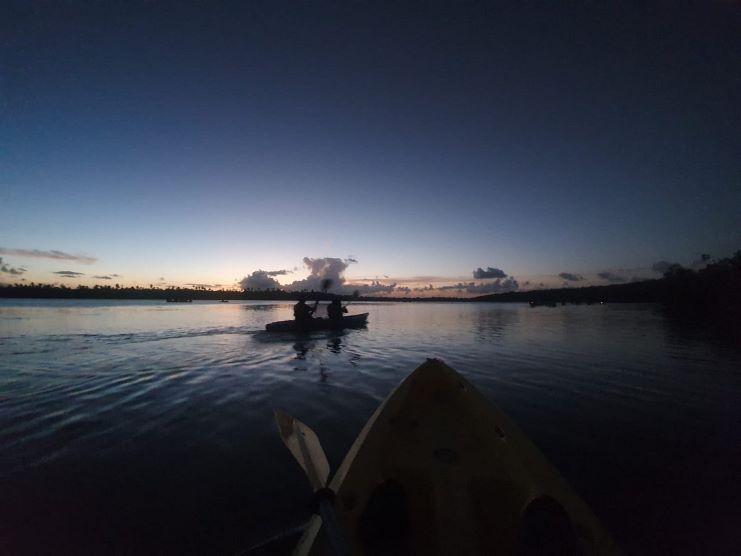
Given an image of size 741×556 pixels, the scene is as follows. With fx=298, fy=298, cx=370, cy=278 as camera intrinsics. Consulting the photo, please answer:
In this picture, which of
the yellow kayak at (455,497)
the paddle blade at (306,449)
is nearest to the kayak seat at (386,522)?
the yellow kayak at (455,497)

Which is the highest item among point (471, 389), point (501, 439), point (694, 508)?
point (471, 389)

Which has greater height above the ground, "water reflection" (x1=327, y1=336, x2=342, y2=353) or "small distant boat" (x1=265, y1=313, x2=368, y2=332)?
"small distant boat" (x1=265, y1=313, x2=368, y2=332)

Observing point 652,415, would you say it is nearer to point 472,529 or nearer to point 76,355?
point 472,529

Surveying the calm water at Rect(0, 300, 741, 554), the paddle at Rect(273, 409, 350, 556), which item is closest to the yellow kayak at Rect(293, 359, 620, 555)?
the paddle at Rect(273, 409, 350, 556)

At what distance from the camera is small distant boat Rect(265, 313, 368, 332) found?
73.3 feet

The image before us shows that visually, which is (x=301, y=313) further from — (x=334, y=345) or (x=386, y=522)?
(x=386, y=522)

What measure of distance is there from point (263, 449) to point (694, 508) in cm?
666

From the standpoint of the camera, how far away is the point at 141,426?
6.46 meters

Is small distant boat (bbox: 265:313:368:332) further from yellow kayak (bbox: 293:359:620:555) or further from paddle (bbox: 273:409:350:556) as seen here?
yellow kayak (bbox: 293:359:620:555)

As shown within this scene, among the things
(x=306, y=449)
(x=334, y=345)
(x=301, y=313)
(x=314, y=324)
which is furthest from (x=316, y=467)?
(x=314, y=324)

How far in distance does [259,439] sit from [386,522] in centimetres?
369

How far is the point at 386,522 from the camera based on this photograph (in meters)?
3.23

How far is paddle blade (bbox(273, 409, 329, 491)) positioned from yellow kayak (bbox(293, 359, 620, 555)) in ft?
1.26

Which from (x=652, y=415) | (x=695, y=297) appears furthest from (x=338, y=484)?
(x=695, y=297)
